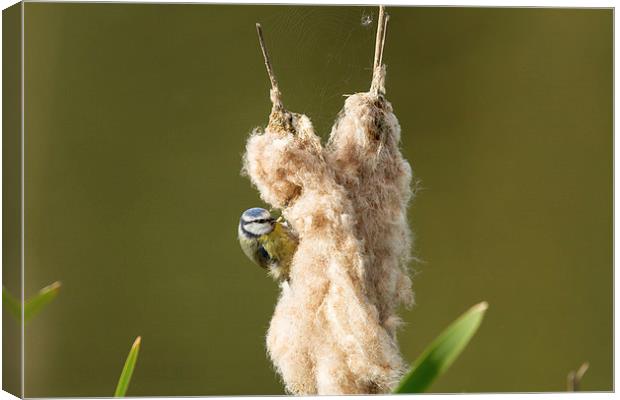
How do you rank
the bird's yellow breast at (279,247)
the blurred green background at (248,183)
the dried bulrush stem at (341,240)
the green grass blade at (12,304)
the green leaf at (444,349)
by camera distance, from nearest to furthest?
the green leaf at (444,349) < the dried bulrush stem at (341,240) < the green grass blade at (12,304) < the bird's yellow breast at (279,247) < the blurred green background at (248,183)

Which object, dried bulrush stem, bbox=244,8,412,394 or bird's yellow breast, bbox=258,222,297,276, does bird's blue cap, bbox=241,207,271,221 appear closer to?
bird's yellow breast, bbox=258,222,297,276

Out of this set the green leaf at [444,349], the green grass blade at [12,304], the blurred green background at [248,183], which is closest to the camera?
the green leaf at [444,349]

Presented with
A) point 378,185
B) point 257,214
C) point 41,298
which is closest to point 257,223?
point 257,214

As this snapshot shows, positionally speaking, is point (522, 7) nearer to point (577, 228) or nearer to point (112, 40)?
point (577, 228)

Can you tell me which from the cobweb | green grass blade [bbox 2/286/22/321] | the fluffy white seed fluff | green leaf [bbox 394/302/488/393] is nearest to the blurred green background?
the cobweb

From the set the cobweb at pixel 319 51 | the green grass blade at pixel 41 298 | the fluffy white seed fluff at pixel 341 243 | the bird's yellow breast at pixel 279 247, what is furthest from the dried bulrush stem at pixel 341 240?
the green grass blade at pixel 41 298

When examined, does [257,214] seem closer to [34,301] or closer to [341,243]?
[341,243]

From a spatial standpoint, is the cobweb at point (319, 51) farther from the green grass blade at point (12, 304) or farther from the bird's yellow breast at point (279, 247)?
the green grass blade at point (12, 304)

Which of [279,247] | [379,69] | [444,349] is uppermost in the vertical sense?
[379,69]
